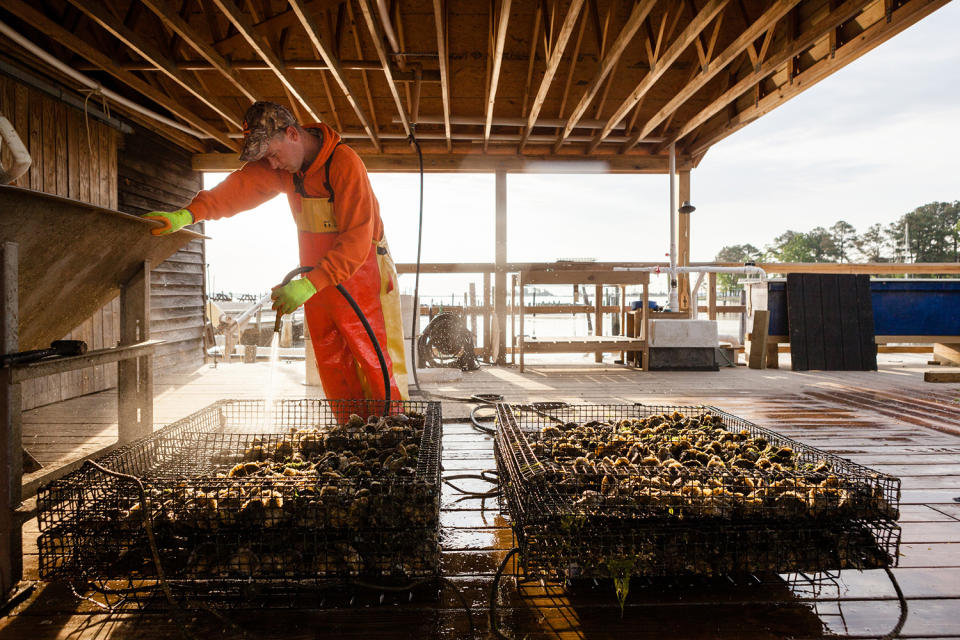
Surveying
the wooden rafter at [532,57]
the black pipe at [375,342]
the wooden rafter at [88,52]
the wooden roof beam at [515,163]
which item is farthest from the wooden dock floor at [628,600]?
the wooden roof beam at [515,163]

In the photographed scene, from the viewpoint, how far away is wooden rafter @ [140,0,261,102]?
11.5 ft

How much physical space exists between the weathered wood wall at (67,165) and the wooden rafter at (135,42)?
0.74 meters

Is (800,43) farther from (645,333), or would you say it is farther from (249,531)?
(249,531)

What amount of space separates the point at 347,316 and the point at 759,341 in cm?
558

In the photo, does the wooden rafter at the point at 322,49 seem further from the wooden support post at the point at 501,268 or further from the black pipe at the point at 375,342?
the black pipe at the point at 375,342

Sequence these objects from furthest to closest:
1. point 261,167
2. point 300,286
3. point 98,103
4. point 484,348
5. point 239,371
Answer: point 484,348, point 239,371, point 98,103, point 261,167, point 300,286

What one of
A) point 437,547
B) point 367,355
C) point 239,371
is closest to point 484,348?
point 239,371

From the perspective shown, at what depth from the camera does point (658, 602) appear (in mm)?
1318

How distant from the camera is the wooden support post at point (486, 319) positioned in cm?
707

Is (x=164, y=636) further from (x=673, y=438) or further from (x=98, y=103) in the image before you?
(x=98, y=103)

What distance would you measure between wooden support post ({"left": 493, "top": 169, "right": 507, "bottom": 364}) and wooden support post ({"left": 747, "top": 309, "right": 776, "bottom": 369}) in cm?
307

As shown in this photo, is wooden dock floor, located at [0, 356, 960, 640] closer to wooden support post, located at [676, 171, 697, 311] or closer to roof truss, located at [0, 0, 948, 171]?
roof truss, located at [0, 0, 948, 171]

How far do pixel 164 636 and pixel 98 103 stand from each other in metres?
5.69

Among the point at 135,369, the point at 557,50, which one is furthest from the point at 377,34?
the point at 135,369
